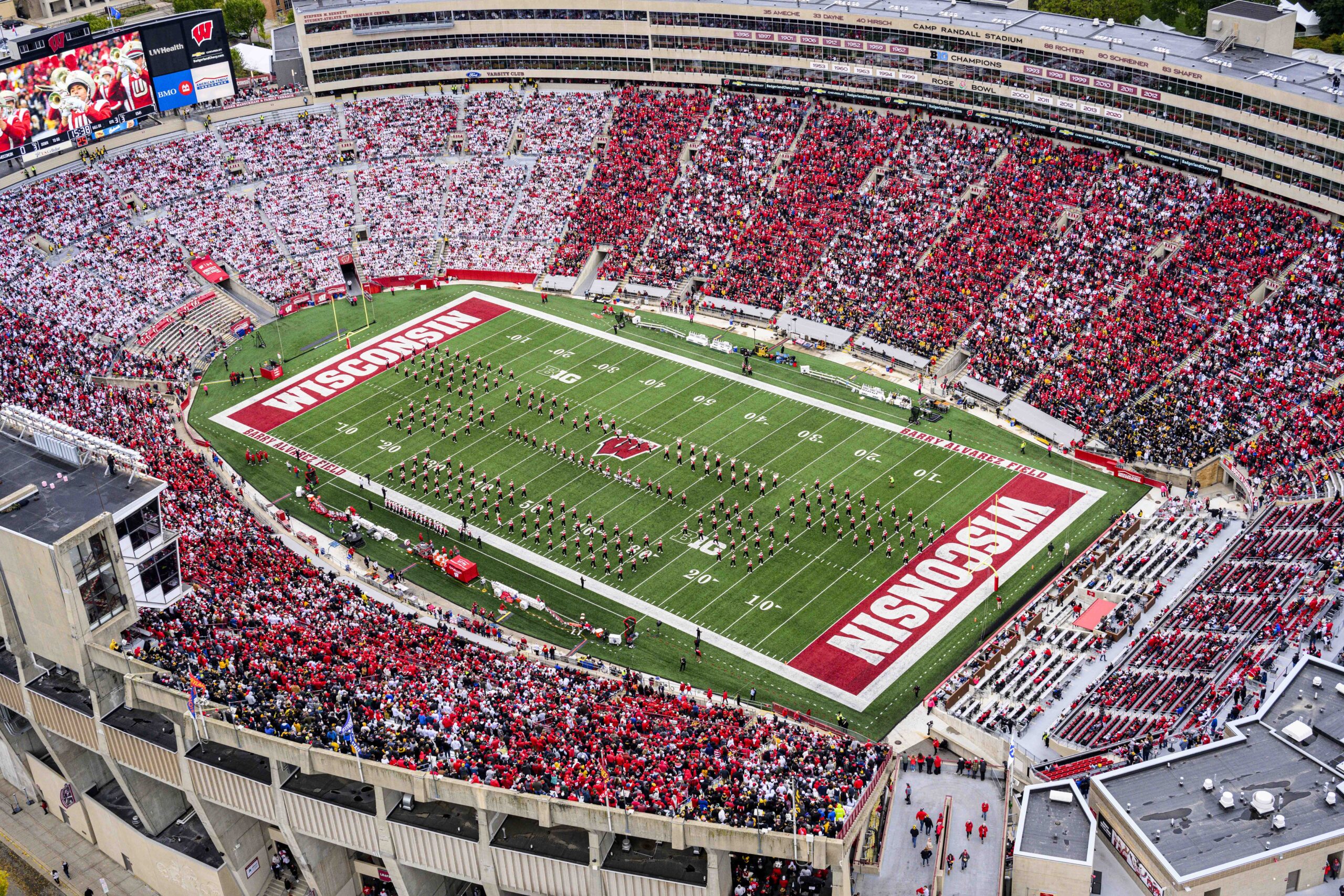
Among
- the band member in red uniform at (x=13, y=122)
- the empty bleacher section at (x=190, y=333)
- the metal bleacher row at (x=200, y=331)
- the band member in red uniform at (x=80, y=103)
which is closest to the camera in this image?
the empty bleacher section at (x=190, y=333)

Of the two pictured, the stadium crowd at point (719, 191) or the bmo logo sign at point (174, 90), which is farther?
the bmo logo sign at point (174, 90)

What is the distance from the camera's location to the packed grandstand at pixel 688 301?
3759 centimetres

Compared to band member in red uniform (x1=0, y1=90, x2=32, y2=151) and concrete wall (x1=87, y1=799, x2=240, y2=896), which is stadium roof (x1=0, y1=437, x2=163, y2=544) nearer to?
concrete wall (x1=87, y1=799, x2=240, y2=896)

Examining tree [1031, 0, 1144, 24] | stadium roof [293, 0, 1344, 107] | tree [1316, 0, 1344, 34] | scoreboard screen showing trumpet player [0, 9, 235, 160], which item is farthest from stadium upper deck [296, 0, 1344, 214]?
tree [1316, 0, 1344, 34]

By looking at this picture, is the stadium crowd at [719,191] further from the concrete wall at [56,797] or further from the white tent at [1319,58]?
the concrete wall at [56,797]

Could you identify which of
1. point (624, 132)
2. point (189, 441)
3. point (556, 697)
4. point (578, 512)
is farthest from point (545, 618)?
point (624, 132)

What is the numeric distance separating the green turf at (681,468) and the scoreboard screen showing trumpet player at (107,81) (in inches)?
580

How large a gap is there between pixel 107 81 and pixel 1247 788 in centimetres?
6456

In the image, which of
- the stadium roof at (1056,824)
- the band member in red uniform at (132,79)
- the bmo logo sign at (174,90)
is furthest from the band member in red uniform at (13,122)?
the stadium roof at (1056,824)

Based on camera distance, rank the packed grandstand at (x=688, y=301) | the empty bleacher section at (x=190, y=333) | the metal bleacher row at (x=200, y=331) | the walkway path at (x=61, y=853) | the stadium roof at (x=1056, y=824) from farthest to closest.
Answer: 1. the metal bleacher row at (x=200, y=331)
2. the empty bleacher section at (x=190, y=333)
3. the walkway path at (x=61, y=853)
4. the packed grandstand at (x=688, y=301)
5. the stadium roof at (x=1056, y=824)

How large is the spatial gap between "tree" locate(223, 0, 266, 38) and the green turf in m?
43.6

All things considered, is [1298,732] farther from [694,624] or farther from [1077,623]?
[694,624]

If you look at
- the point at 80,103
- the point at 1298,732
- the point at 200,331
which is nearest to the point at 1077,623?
the point at 1298,732

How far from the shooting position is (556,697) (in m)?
40.2
